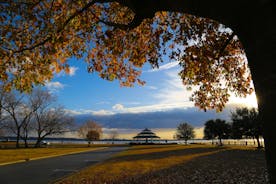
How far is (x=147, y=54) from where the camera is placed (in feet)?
33.9

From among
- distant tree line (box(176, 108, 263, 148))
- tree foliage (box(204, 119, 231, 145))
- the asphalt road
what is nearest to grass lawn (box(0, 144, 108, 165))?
the asphalt road

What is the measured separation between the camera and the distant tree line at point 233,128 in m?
50.7

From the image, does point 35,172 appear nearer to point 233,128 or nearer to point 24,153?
point 24,153

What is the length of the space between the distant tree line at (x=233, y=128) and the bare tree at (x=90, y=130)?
40466 mm

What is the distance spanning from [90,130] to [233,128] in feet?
159

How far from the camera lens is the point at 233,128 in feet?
245

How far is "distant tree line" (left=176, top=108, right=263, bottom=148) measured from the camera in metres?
50.7

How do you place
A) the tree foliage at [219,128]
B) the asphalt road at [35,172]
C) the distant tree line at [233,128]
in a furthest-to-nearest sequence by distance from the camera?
the tree foliage at [219,128]
the distant tree line at [233,128]
the asphalt road at [35,172]

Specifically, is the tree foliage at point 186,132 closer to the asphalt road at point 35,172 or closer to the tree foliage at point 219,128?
the tree foliage at point 219,128

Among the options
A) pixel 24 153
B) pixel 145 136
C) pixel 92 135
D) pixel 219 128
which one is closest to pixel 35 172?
pixel 24 153

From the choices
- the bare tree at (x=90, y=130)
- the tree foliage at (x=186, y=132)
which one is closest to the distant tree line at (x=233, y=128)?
the tree foliage at (x=186, y=132)

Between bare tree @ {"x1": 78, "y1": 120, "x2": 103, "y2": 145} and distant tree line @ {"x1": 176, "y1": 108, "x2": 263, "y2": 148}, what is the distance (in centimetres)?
4047

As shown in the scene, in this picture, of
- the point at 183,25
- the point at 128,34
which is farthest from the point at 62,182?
the point at 183,25

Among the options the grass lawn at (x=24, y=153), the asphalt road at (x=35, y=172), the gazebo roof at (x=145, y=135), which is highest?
the gazebo roof at (x=145, y=135)
